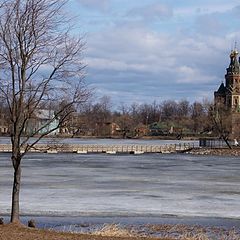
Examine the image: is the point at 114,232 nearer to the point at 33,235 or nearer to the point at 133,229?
the point at 133,229

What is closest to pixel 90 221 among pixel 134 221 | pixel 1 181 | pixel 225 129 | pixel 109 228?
pixel 134 221

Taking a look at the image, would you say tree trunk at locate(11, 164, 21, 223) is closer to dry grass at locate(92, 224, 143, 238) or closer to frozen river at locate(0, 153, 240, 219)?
dry grass at locate(92, 224, 143, 238)

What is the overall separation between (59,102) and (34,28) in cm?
198

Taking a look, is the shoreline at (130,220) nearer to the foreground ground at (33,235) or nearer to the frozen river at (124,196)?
the frozen river at (124,196)

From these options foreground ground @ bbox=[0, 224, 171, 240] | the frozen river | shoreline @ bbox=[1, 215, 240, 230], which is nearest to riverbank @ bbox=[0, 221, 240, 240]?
foreground ground @ bbox=[0, 224, 171, 240]

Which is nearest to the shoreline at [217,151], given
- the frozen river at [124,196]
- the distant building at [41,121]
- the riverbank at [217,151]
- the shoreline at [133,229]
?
the riverbank at [217,151]

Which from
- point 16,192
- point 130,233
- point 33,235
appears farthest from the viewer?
point 130,233

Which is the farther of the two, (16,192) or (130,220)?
(130,220)

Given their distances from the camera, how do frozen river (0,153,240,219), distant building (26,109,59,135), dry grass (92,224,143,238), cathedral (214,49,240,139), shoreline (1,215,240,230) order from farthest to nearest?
cathedral (214,49,240,139)
frozen river (0,153,240,219)
shoreline (1,215,240,230)
dry grass (92,224,143,238)
distant building (26,109,59,135)

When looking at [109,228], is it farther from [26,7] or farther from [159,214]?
[26,7]

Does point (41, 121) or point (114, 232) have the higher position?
point (41, 121)

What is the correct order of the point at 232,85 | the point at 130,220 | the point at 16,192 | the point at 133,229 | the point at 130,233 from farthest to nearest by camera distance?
the point at 232,85 → the point at 130,220 → the point at 133,229 → the point at 130,233 → the point at 16,192

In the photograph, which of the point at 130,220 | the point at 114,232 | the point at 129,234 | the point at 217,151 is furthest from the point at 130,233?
the point at 217,151

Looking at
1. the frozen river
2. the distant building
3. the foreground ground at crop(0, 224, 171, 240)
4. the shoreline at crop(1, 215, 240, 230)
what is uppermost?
the distant building
